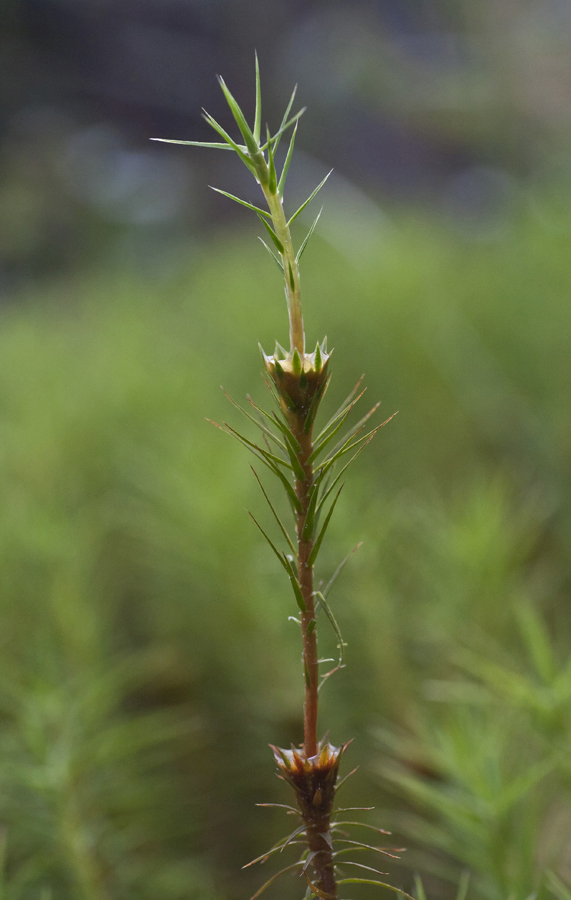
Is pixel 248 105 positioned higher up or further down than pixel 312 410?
→ higher up

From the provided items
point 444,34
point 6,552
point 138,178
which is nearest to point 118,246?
point 138,178

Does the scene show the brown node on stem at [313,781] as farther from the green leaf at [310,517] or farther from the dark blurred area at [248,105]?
the dark blurred area at [248,105]

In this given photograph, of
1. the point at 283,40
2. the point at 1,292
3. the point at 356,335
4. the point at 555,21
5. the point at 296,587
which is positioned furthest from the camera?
the point at 283,40

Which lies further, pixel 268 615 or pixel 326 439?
pixel 268 615

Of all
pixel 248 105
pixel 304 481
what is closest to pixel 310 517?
pixel 304 481

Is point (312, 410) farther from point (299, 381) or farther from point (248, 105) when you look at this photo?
point (248, 105)

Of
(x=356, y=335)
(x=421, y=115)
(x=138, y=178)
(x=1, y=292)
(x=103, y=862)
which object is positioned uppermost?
(x=138, y=178)

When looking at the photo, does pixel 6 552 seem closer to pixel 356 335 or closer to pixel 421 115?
pixel 356 335
